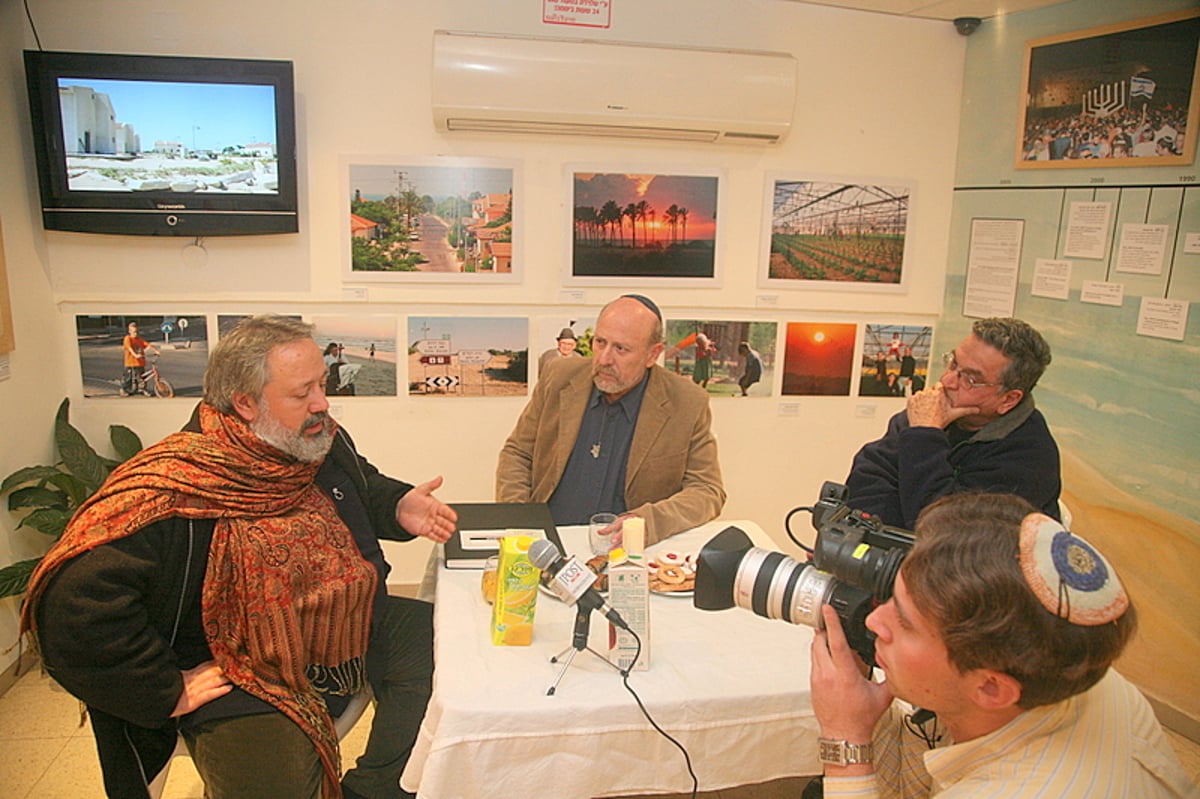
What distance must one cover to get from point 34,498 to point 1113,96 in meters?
4.02

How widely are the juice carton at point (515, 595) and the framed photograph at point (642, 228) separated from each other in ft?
6.35

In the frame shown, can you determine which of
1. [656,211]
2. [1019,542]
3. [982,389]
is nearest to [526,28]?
[656,211]

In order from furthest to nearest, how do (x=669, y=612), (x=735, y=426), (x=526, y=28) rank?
(x=735, y=426), (x=526, y=28), (x=669, y=612)

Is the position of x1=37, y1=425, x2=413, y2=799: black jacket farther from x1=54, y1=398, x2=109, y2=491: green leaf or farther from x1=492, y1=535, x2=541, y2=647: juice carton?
x1=54, y1=398, x2=109, y2=491: green leaf

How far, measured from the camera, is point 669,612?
1778 mm

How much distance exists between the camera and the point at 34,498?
277cm

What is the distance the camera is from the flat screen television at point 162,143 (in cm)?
281

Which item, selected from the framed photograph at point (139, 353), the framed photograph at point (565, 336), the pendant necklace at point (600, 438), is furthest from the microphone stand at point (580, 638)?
the framed photograph at point (139, 353)

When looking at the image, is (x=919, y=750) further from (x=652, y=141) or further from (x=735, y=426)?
(x=652, y=141)

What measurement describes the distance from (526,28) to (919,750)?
2.78 meters

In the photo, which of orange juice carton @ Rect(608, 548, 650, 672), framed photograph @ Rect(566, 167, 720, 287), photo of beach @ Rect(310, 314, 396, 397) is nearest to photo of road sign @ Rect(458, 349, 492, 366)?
photo of beach @ Rect(310, 314, 396, 397)

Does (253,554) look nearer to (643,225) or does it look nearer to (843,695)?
(843,695)

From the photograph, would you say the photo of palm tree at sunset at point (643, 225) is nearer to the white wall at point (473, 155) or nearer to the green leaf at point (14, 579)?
the white wall at point (473, 155)

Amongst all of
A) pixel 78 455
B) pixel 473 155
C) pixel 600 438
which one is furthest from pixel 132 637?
pixel 473 155
